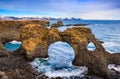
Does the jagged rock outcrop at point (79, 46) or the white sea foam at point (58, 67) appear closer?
the white sea foam at point (58, 67)

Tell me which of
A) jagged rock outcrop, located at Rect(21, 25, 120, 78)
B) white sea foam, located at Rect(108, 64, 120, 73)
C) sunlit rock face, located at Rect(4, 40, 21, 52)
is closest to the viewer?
jagged rock outcrop, located at Rect(21, 25, 120, 78)

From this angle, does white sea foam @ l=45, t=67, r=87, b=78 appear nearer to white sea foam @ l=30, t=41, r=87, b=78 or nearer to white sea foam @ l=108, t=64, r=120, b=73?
white sea foam @ l=30, t=41, r=87, b=78

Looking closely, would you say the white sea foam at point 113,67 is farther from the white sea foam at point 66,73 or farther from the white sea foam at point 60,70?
the white sea foam at point 66,73

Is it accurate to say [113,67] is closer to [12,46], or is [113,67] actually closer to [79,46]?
[79,46]

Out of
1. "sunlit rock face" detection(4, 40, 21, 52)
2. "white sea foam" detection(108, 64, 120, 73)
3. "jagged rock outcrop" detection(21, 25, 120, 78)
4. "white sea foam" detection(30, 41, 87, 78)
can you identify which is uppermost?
"jagged rock outcrop" detection(21, 25, 120, 78)

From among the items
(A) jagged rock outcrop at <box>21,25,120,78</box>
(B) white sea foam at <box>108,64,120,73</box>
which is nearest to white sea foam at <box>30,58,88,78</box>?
(A) jagged rock outcrop at <box>21,25,120,78</box>

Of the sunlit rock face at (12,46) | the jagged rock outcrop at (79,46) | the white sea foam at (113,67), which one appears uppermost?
the jagged rock outcrop at (79,46)

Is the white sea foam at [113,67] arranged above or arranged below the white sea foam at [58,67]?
above

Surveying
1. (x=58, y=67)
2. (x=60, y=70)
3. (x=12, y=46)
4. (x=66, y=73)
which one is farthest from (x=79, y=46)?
(x=12, y=46)

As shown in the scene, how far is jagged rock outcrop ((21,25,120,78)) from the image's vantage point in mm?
28013

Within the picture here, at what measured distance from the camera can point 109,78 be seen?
25.9 metres

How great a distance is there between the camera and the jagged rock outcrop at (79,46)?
1103 inches

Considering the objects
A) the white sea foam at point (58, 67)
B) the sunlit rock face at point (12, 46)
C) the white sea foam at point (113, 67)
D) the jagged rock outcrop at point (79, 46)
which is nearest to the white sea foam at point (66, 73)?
the white sea foam at point (58, 67)

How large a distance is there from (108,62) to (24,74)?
1075cm
